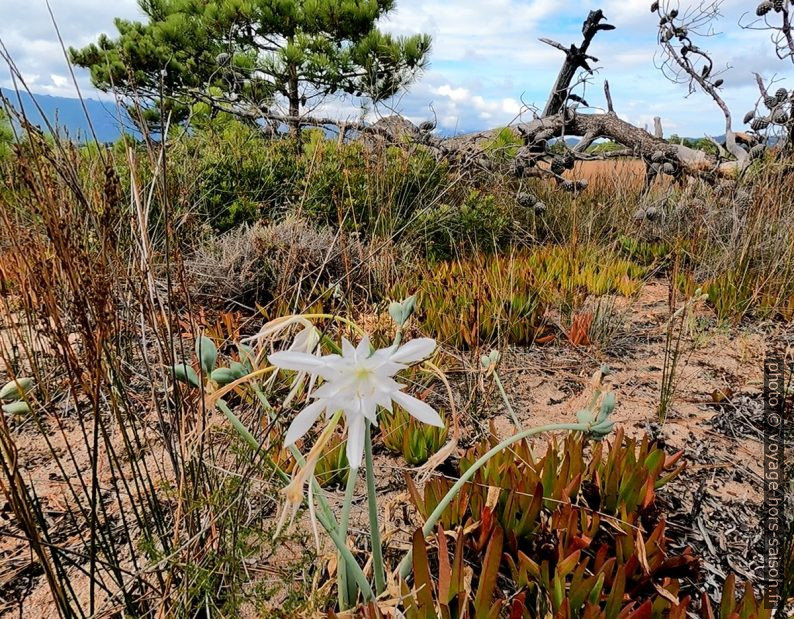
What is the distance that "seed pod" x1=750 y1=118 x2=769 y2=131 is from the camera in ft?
19.3

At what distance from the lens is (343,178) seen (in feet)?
15.3

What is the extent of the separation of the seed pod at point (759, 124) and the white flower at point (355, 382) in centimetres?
684

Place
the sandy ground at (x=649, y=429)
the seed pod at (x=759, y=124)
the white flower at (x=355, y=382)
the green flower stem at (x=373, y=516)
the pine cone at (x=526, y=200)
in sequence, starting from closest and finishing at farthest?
the white flower at (x=355, y=382) < the green flower stem at (x=373, y=516) < the sandy ground at (x=649, y=429) < the pine cone at (x=526, y=200) < the seed pod at (x=759, y=124)

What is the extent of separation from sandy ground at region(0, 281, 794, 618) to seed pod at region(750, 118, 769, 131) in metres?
3.49

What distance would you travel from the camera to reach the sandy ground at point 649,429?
1656 millimetres

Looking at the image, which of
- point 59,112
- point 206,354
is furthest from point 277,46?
point 206,354

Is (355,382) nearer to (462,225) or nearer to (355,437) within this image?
(355,437)

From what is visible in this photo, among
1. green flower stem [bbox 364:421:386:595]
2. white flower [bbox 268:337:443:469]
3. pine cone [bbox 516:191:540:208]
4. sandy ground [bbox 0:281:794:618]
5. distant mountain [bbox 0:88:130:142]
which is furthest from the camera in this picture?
pine cone [bbox 516:191:540:208]

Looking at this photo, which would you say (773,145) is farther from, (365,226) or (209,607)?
(209,607)

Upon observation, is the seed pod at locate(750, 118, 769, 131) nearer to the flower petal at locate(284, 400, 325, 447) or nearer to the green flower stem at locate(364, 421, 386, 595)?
the green flower stem at locate(364, 421, 386, 595)

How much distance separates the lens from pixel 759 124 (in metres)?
5.92

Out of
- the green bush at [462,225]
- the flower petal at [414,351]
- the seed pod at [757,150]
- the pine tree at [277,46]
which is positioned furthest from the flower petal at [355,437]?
the pine tree at [277,46]

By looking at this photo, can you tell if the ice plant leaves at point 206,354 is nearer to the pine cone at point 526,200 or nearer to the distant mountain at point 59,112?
the distant mountain at point 59,112

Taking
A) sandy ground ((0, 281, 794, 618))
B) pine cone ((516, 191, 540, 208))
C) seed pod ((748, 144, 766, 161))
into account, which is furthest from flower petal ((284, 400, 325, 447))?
seed pod ((748, 144, 766, 161))
